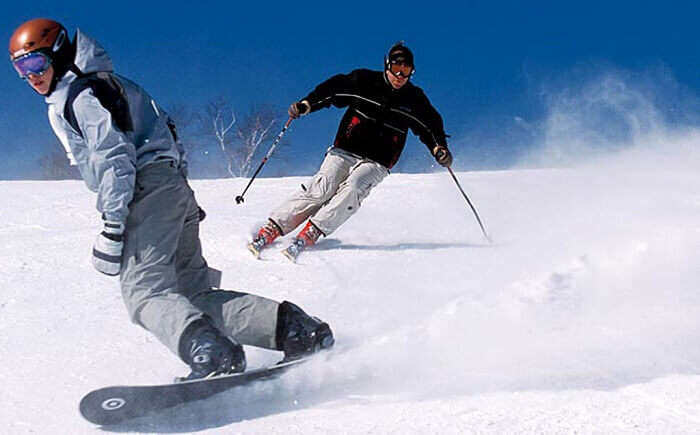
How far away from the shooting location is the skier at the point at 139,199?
105 inches

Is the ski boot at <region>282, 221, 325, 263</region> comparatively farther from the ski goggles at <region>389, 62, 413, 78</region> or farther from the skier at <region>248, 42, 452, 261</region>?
the ski goggles at <region>389, 62, 413, 78</region>

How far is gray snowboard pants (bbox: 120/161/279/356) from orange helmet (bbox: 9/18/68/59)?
0.57 m

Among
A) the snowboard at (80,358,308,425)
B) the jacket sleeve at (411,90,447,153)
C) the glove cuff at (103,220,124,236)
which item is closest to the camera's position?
the snowboard at (80,358,308,425)

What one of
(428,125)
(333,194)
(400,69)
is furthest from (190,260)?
(428,125)

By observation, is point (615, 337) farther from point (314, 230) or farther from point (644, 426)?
point (314, 230)

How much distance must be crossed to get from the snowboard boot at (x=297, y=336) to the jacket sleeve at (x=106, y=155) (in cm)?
76

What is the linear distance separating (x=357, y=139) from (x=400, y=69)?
61cm

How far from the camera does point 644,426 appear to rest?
7.65 feet

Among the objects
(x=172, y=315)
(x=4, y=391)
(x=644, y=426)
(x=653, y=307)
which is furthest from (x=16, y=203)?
(x=644, y=426)

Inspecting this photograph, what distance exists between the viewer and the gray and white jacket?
2.66m

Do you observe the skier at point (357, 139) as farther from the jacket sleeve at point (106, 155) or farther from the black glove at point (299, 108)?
the jacket sleeve at point (106, 155)

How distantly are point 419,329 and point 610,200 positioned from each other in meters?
3.95

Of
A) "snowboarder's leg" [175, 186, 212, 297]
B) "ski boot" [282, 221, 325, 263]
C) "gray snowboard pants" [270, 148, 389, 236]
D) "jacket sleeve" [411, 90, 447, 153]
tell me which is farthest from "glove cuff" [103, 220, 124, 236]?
"jacket sleeve" [411, 90, 447, 153]

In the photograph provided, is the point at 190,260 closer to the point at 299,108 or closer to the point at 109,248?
the point at 109,248
